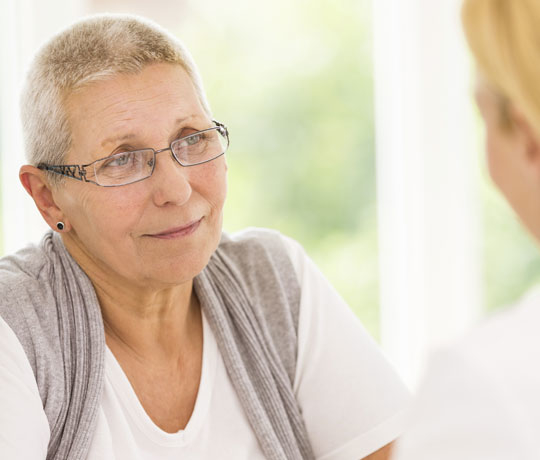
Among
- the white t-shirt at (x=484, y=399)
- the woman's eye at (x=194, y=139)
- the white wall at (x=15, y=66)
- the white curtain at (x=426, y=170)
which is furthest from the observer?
the white curtain at (x=426, y=170)

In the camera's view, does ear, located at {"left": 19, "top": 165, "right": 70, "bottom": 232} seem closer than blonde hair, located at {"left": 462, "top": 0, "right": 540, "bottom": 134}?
No

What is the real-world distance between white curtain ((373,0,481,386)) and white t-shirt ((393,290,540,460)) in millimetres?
2310

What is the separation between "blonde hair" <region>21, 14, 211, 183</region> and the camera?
1.62 meters

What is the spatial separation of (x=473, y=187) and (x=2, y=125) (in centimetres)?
183

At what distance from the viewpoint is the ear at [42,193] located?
1729 millimetres

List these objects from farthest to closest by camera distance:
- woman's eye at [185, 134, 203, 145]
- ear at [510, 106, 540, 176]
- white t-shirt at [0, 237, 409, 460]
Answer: woman's eye at [185, 134, 203, 145], white t-shirt at [0, 237, 409, 460], ear at [510, 106, 540, 176]

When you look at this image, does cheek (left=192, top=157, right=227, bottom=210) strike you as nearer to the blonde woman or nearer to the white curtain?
the blonde woman

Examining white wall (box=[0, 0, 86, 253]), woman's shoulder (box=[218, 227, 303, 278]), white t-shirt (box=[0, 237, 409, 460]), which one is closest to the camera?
white t-shirt (box=[0, 237, 409, 460])

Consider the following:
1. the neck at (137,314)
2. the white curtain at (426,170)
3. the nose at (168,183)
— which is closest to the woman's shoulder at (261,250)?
the neck at (137,314)

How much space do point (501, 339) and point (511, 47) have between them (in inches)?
Result: 13.3

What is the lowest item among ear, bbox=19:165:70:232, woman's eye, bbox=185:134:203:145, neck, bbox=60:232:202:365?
neck, bbox=60:232:202:365

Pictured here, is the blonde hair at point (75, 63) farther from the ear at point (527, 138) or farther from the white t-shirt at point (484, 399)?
the white t-shirt at point (484, 399)

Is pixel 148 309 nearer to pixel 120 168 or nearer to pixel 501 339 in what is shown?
pixel 120 168

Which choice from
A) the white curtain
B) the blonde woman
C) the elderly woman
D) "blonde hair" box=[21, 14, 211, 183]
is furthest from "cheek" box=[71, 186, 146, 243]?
the white curtain
